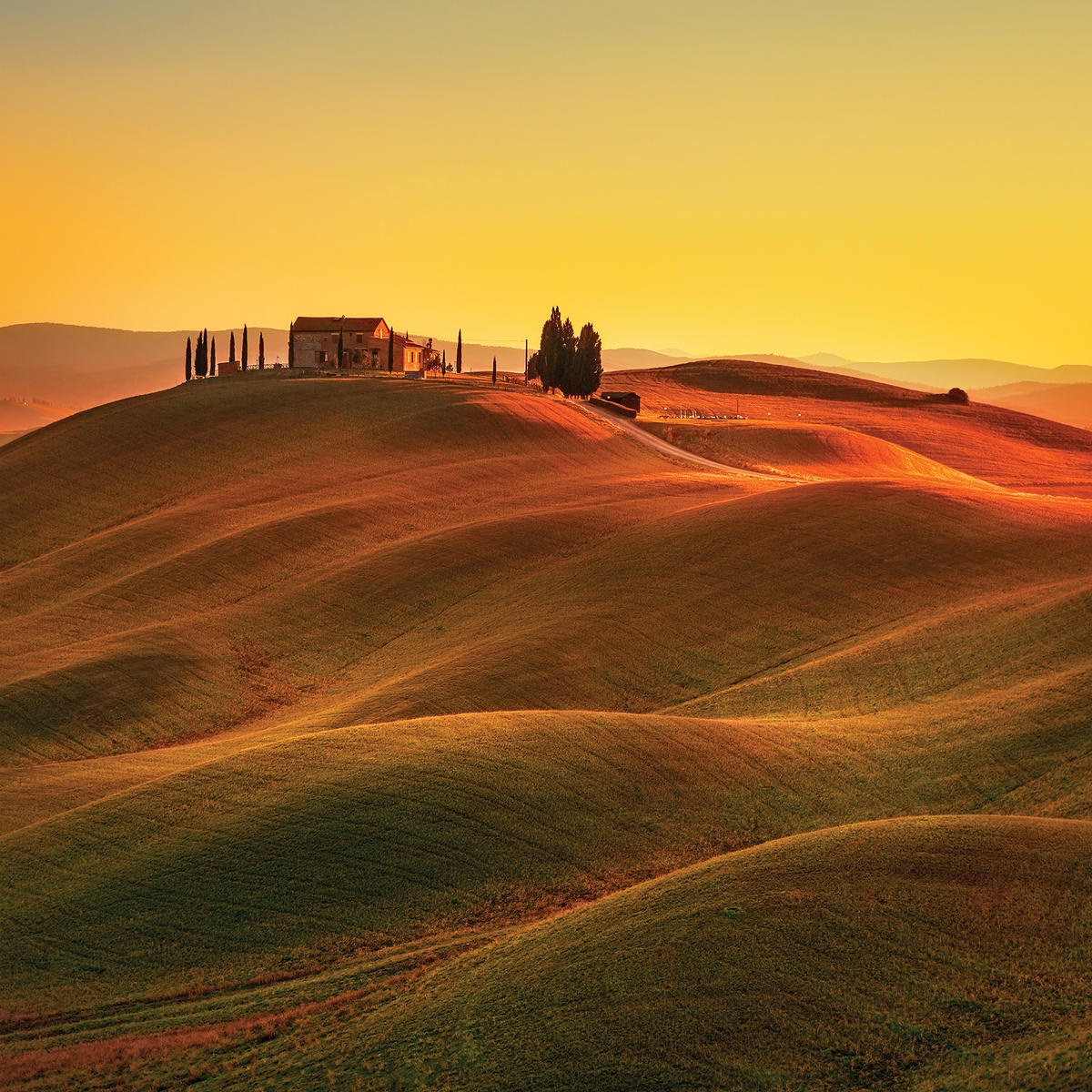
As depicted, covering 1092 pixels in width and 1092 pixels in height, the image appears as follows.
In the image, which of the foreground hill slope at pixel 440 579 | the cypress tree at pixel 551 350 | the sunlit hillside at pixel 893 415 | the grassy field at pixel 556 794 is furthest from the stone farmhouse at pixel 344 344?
the grassy field at pixel 556 794

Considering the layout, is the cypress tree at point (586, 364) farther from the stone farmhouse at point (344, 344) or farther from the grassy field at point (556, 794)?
the grassy field at point (556, 794)

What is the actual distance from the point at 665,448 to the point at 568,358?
28.8 m

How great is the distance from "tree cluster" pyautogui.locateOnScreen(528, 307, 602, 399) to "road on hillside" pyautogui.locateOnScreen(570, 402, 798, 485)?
6.12 m

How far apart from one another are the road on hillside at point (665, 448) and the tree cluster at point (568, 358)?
6.12 metres

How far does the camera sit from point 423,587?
55.0 metres

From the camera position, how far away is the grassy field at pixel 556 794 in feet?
64.1

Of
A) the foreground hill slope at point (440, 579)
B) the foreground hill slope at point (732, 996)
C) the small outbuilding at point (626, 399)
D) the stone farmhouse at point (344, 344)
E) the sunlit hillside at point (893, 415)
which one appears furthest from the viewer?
the stone farmhouse at point (344, 344)

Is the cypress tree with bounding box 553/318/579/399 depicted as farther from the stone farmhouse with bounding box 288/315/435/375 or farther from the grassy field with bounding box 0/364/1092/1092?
the grassy field with bounding box 0/364/1092/1092

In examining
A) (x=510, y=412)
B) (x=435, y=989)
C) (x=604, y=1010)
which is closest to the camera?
(x=604, y=1010)

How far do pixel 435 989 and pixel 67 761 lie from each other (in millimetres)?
21585

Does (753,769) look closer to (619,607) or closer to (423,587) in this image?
(619,607)

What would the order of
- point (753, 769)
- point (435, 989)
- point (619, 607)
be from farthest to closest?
point (619, 607), point (753, 769), point (435, 989)

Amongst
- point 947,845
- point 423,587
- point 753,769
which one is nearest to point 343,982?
point 947,845

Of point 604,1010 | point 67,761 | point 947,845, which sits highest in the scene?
point 947,845
